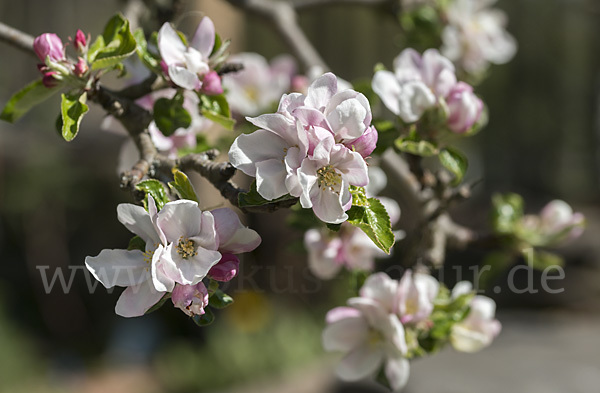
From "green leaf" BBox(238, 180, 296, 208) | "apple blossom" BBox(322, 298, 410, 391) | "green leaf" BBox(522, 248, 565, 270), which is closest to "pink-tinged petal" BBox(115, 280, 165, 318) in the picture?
"green leaf" BBox(238, 180, 296, 208)

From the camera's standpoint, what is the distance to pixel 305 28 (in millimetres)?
5590

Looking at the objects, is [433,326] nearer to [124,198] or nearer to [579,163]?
[124,198]

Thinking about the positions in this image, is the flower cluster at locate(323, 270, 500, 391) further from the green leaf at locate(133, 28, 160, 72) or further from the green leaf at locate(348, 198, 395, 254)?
the green leaf at locate(133, 28, 160, 72)

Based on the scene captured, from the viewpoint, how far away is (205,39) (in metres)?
0.85

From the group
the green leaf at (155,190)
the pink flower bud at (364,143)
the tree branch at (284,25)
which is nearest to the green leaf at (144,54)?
the green leaf at (155,190)

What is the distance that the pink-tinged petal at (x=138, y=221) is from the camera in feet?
2.13

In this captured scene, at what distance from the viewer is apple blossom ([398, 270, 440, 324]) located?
0.96 metres

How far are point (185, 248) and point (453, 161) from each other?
0.47 meters

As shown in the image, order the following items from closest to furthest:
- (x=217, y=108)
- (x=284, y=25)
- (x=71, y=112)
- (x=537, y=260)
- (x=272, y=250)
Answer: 1. (x=71, y=112)
2. (x=217, y=108)
3. (x=537, y=260)
4. (x=284, y=25)
5. (x=272, y=250)

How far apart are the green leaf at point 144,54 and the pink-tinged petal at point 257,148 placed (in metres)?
0.28

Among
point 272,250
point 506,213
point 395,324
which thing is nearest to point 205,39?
point 395,324

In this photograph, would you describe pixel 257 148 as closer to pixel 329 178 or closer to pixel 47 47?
pixel 329 178

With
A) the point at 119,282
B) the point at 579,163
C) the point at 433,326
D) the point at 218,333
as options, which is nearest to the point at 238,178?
the point at 218,333

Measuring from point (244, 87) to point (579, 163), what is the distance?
6.05m
